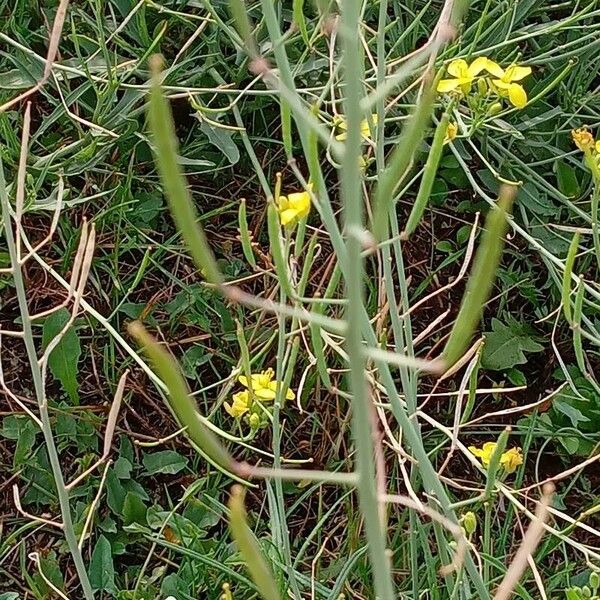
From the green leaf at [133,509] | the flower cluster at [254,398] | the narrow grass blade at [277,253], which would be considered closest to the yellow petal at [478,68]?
the flower cluster at [254,398]

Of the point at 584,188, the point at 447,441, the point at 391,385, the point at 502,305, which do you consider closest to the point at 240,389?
the point at 447,441

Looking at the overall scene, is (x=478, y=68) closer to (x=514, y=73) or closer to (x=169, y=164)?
(x=514, y=73)

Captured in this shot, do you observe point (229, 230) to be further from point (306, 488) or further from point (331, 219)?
point (331, 219)

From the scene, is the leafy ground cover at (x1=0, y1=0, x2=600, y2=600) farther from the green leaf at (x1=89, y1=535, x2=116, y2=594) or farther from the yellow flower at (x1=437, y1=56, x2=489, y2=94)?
the yellow flower at (x1=437, y1=56, x2=489, y2=94)

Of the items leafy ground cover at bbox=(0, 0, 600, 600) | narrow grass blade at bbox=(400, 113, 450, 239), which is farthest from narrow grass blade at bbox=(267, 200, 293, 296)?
leafy ground cover at bbox=(0, 0, 600, 600)

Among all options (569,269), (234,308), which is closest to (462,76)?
(569,269)

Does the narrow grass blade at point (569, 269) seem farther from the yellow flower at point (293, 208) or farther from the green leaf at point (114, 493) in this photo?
the green leaf at point (114, 493)
